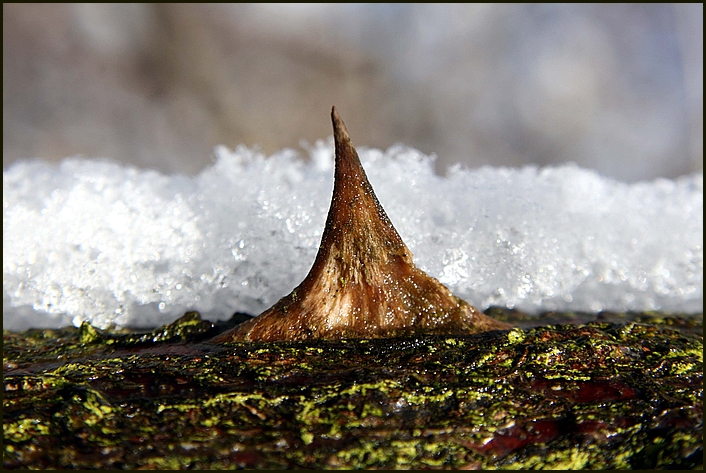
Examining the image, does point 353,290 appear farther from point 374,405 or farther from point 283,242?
point 283,242

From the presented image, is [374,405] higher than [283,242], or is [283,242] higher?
[283,242]

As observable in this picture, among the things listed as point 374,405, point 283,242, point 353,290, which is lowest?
point 374,405

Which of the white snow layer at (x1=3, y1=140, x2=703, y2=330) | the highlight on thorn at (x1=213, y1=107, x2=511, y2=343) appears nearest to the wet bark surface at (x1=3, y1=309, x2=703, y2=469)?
the highlight on thorn at (x1=213, y1=107, x2=511, y2=343)

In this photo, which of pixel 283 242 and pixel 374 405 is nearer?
pixel 374 405

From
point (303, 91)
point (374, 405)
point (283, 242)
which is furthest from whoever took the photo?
point (303, 91)

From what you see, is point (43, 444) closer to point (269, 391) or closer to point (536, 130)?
point (269, 391)

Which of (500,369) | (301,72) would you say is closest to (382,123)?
(301,72)

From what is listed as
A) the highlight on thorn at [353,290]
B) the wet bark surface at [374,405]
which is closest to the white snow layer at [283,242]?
the highlight on thorn at [353,290]

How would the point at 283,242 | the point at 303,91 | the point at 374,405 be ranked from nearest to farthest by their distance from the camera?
the point at 374,405
the point at 283,242
the point at 303,91

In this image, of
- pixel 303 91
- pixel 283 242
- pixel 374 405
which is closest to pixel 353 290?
pixel 374 405
